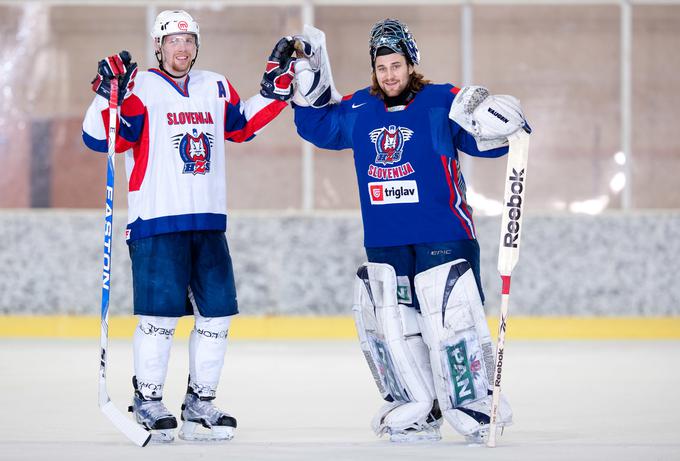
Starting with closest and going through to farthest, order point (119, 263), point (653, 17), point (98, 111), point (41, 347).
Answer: point (98, 111) → point (41, 347) → point (119, 263) → point (653, 17)

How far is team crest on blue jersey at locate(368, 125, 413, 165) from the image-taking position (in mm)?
4266

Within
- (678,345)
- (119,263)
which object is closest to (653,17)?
(678,345)

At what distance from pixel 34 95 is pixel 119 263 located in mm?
1377

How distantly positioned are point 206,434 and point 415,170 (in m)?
1.04

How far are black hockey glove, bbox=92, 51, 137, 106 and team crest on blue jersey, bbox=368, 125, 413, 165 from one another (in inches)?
30.9

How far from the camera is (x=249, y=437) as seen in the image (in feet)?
14.1

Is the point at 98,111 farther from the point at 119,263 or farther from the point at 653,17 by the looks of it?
the point at 653,17

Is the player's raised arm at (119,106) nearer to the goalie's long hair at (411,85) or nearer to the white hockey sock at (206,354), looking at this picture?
the white hockey sock at (206,354)

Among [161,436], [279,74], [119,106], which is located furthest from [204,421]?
[279,74]

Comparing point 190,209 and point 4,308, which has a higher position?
point 190,209

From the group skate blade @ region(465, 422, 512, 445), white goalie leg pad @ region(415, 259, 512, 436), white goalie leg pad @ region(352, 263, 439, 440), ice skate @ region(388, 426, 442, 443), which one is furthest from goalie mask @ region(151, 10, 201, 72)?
skate blade @ region(465, 422, 512, 445)

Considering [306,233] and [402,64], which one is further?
[306,233]

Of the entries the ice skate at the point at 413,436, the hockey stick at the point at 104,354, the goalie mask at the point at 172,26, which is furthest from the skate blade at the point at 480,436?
the goalie mask at the point at 172,26

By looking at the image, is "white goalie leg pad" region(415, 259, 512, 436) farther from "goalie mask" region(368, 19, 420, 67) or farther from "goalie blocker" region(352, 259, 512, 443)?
"goalie mask" region(368, 19, 420, 67)
